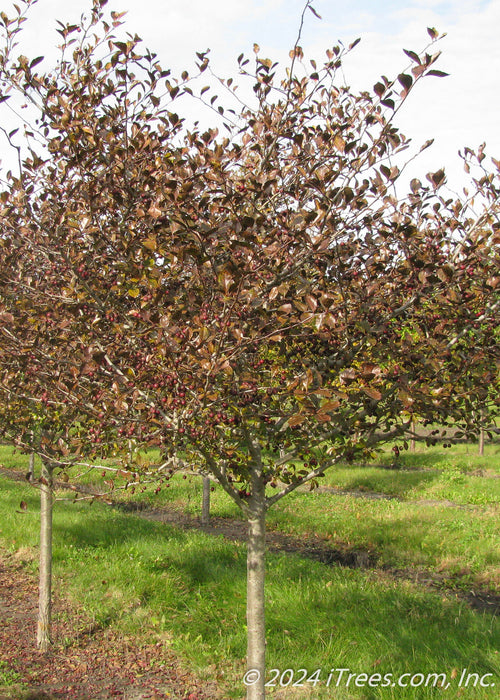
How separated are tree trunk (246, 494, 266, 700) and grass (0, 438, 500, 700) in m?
1.24

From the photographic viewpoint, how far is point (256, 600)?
398cm

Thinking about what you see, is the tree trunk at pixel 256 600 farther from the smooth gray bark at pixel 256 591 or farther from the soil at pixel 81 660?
the soil at pixel 81 660

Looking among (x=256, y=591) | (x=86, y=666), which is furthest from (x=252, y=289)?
(x=86, y=666)

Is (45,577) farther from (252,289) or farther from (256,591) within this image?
(252,289)

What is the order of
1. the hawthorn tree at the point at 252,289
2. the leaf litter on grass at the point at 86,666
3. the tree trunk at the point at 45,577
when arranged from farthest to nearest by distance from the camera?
1. the tree trunk at the point at 45,577
2. the leaf litter on grass at the point at 86,666
3. the hawthorn tree at the point at 252,289

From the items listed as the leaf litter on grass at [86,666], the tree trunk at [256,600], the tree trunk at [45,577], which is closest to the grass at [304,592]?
the leaf litter on grass at [86,666]

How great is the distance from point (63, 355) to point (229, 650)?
3585 mm

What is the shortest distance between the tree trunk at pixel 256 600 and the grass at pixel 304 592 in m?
1.24

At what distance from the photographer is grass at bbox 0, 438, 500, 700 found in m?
5.23

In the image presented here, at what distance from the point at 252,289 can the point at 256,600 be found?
7.55 ft

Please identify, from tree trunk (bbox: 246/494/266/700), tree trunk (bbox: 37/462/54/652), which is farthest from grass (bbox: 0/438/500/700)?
tree trunk (bbox: 246/494/266/700)

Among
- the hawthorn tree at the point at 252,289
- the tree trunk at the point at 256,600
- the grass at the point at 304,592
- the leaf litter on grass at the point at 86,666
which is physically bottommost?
the leaf litter on grass at the point at 86,666

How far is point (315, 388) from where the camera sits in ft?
9.66

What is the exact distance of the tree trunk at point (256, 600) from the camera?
3.92 meters
